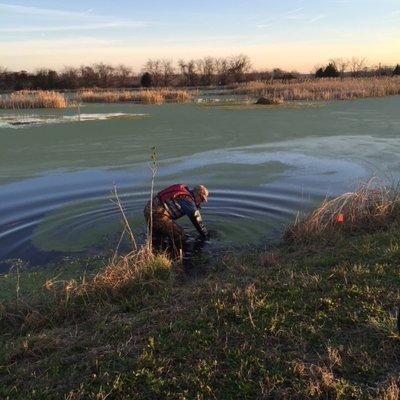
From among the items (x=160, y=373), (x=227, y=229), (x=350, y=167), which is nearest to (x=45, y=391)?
(x=160, y=373)

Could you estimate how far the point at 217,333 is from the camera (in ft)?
12.9

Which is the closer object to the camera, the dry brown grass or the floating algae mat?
the dry brown grass

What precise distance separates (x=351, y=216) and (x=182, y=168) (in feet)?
17.2

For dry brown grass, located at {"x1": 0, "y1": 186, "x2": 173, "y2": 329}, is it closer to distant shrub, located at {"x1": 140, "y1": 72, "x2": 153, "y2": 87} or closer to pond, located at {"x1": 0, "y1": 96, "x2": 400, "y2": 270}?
pond, located at {"x1": 0, "y1": 96, "x2": 400, "y2": 270}

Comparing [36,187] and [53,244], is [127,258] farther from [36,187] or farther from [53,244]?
[36,187]

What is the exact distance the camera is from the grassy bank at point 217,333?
3318 mm

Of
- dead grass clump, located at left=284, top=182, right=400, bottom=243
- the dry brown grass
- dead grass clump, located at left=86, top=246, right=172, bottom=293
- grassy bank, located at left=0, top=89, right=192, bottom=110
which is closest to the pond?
dead grass clump, located at left=284, top=182, right=400, bottom=243

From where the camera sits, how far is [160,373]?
137 inches

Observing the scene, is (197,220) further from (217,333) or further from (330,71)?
(330,71)

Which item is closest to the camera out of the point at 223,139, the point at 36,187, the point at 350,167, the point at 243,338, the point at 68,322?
the point at 243,338

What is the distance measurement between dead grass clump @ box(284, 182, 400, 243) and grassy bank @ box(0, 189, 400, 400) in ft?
3.20

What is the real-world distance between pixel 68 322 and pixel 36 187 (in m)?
6.26

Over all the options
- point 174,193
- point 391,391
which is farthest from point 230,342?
point 174,193

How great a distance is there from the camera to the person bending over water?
7.14 meters
